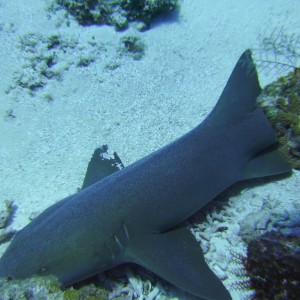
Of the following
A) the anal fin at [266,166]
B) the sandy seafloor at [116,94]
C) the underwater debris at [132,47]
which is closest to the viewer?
the anal fin at [266,166]

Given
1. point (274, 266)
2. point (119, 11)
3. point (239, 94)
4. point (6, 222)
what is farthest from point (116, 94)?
point (274, 266)

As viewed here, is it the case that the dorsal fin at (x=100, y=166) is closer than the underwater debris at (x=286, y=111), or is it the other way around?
the underwater debris at (x=286, y=111)

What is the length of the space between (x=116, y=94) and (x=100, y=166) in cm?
212

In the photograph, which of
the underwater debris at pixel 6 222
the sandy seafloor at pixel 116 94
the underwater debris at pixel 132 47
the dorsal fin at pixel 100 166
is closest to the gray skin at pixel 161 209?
the sandy seafloor at pixel 116 94

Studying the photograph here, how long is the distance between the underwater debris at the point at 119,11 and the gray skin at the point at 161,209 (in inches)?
148

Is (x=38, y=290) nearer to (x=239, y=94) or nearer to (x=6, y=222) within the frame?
(x=6, y=222)

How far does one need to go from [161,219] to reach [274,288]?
1.33m

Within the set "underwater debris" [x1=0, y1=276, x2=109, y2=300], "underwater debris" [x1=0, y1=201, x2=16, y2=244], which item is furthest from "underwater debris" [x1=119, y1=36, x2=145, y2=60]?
"underwater debris" [x1=0, y1=276, x2=109, y2=300]

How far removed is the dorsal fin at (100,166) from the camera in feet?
13.8

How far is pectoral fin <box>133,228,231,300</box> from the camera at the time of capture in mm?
2793

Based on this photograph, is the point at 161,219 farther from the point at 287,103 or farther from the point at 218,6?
the point at 218,6

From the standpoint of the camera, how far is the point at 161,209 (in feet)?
10.8

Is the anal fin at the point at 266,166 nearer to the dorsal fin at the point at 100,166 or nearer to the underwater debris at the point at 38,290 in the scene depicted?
the dorsal fin at the point at 100,166

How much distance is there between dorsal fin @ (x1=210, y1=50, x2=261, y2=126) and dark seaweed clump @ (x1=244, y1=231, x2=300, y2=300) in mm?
1642
